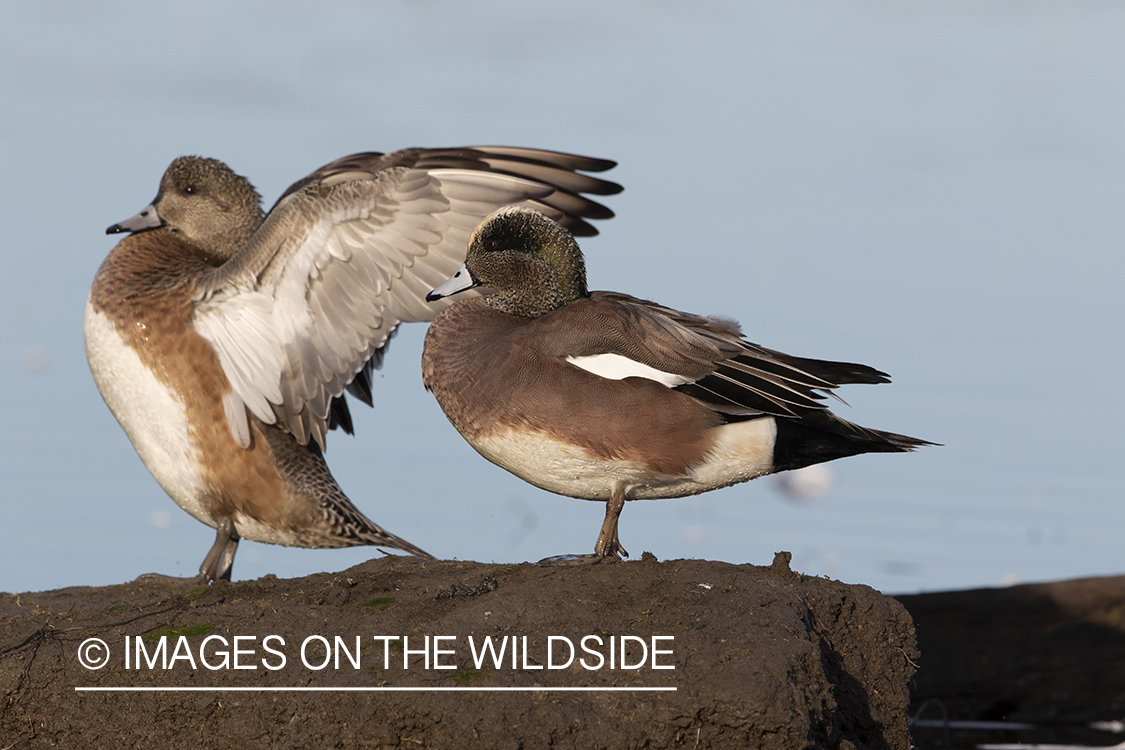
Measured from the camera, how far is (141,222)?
5.41 m

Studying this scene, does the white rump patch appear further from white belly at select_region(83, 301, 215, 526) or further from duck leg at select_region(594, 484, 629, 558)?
duck leg at select_region(594, 484, 629, 558)

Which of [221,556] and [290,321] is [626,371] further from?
[221,556]

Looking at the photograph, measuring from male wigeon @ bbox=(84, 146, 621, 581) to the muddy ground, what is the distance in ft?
3.67

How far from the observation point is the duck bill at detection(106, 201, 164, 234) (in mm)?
5375

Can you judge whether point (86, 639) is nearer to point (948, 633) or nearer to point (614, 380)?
point (614, 380)

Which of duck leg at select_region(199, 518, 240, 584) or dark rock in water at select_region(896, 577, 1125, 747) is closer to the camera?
duck leg at select_region(199, 518, 240, 584)

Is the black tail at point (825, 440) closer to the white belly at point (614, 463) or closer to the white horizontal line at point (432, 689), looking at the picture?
the white belly at point (614, 463)

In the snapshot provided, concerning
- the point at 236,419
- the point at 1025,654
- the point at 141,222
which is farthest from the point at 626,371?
the point at 1025,654

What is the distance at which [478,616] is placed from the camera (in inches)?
134

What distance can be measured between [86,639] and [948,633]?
14.6 feet

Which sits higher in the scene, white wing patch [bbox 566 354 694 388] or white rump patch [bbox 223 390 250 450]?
white rump patch [bbox 223 390 250 450]

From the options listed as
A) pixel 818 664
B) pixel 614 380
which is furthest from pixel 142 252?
pixel 818 664

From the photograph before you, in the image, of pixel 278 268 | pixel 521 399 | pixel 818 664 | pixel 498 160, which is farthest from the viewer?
pixel 498 160

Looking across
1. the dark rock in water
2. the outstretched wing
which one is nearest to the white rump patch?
the outstretched wing
